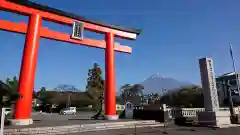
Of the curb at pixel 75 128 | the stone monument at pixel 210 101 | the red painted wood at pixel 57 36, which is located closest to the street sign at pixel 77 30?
the red painted wood at pixel 57 36

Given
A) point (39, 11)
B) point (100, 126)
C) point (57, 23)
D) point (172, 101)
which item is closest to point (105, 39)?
point (57, 23)

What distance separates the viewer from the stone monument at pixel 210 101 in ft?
46.1

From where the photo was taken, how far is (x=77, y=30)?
678 inches

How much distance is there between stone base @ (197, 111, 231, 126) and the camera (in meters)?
13.9

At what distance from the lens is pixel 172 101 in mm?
57656

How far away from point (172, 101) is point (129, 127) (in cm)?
4620

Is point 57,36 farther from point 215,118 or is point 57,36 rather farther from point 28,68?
point 215,118

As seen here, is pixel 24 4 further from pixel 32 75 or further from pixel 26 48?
pixel 32 75

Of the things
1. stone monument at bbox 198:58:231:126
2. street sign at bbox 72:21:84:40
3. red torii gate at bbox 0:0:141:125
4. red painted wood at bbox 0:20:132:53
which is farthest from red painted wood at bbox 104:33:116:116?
stone monument at bbox 198:58:231:126

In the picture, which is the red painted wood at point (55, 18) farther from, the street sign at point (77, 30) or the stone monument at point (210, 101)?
the stone monument at point (210, 101)

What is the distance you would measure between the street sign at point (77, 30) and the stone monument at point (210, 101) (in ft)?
31.7

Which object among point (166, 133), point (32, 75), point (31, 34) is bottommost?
point (166, 133)

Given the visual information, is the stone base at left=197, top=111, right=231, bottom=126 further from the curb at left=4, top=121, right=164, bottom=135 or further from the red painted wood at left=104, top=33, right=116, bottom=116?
the red painted wood at left=104, top=33, right=116, bottom=116

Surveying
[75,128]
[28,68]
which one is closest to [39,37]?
[28,68]
